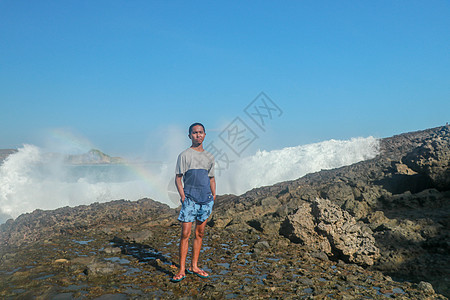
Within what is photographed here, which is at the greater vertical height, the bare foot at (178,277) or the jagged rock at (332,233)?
the jagged rock at (332,233)

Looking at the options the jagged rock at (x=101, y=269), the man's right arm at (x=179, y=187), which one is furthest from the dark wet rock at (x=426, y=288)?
the jagged rock at (x=101, y=269)

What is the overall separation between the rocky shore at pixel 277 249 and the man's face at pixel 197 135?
6.40 feet

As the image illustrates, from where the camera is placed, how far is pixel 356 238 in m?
5.68

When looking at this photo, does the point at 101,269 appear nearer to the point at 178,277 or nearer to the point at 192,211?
the point at 178,277

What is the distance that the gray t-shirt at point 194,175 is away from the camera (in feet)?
13.8

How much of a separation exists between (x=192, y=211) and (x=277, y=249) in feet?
8.51

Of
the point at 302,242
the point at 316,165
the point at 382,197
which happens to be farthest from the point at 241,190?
the point at 302,242

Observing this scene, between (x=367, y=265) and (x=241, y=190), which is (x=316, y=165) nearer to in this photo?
(x=241, y=190)

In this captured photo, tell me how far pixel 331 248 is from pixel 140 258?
3.65m

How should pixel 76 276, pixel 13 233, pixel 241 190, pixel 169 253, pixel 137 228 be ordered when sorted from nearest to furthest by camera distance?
pixel 76 276 < pixel 169 253 < pixel 137 228 < pixel 13 233 < pixel 241 190

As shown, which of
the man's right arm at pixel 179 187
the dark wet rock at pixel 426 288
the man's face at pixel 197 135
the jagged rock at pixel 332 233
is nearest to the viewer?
the dark wet rock at pixel 426 288

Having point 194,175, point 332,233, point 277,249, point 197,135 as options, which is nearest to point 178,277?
point 194,175

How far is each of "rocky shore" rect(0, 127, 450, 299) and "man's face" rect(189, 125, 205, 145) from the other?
1.95 m

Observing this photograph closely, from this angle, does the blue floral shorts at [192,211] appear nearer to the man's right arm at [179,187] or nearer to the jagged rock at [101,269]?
the man's right arm at [179,187]
